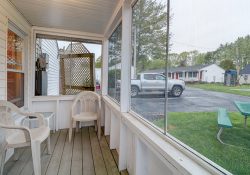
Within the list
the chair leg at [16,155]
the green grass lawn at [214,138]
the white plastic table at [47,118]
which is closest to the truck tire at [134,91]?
the green grass lawn at [214,138]

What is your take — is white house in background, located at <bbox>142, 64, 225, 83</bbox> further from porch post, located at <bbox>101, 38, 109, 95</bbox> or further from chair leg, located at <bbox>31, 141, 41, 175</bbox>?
porch post, located at <bbox>101, 38, 109, 95</bbox>

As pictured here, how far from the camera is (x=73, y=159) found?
8.37 feet

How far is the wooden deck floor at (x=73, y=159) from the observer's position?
2.23 metres

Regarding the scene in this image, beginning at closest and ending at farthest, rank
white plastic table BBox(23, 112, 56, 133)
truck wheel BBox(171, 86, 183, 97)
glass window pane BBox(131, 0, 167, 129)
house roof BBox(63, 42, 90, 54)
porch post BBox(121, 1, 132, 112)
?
truck wheel BBox(171, 86, 183, 97)
glass window pane BBox(131, 0, 167, 129)
porch post BBox(121, 1, 132, 112)
white plastic table BBox(23, 112, 56, 133)
house roof BBox(63, 42, 90, 54)

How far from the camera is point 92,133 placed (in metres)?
3.73

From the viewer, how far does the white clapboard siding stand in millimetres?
4047

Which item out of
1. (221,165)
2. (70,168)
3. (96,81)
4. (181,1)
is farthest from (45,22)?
(221,165)

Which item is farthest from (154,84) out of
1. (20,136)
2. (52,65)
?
(52,65)

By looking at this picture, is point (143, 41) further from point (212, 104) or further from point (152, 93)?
point (212, 104)

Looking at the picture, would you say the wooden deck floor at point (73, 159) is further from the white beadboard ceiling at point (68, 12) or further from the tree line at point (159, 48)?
the white beadboard ceiling at point (68, 12)

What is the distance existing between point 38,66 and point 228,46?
3831 mm

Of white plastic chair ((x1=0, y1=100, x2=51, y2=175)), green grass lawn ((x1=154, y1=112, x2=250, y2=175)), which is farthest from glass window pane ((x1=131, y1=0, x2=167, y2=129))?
white plastic chair ((x1=0, y1=100, x2=51, y2=175))

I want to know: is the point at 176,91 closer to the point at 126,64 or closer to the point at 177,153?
the point at 177,153

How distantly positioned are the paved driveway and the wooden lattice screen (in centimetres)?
274
